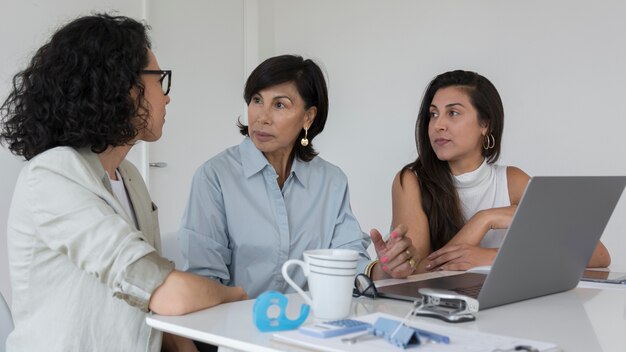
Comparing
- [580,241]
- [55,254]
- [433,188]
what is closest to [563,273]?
[580,241]

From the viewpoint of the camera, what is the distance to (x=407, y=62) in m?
4.21

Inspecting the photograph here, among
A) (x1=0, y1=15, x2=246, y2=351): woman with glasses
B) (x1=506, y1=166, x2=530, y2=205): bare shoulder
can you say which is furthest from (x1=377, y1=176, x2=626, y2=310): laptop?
(x1=506, y1=166, x2=530, y2=205): bare shoulder

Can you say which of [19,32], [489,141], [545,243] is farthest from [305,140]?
[19,32]

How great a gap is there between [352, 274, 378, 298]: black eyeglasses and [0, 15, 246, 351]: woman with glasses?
234 mm

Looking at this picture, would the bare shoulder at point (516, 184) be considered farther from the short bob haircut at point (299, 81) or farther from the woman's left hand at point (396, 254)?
the woman's left hand at point (396, 254)

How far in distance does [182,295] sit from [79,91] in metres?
0.50

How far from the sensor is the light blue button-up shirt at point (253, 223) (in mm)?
1900

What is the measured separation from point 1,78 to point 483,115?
2.18 m

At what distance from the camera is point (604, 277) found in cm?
183

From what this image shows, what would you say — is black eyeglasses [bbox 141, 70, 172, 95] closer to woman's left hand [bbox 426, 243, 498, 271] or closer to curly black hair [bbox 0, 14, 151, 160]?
curly black hair [bbox 0, 14, 151, 160]

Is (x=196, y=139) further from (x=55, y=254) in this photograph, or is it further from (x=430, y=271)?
(x=55, y=254)

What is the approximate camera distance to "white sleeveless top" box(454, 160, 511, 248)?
239cm

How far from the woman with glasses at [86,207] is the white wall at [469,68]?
2655 millimetres

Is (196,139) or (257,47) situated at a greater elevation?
(257,47)
